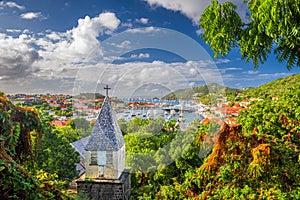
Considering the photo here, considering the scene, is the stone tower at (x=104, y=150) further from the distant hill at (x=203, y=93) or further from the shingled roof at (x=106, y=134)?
the distant hill at (x=203, y=93)

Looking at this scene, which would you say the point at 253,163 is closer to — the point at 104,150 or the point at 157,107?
the point at 104,150

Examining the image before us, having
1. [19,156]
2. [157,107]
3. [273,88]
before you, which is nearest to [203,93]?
[273,88]

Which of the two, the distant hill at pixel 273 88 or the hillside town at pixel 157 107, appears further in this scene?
the hillside town at pixel 157 107

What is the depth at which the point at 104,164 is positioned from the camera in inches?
395

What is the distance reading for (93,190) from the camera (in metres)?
9.98

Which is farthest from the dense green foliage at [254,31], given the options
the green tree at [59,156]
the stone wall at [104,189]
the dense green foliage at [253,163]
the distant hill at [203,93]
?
the green tree at [59,156]

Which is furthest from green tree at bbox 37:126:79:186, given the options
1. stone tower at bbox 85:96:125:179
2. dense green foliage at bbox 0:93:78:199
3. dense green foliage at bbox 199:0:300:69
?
dense green foliage at bbox 199:0:300:69

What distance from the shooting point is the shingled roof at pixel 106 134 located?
999 centimetres

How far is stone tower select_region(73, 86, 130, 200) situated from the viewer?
9.94 metres

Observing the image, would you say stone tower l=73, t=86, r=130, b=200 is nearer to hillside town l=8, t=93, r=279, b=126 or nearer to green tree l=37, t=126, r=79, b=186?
hillside town l=8, t=93, r=279, b=126

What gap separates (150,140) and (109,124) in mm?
4199

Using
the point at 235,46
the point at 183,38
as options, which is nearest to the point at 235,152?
the point at 235,46

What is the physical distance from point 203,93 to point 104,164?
14.5 ft

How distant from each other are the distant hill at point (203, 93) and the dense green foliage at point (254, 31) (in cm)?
642
